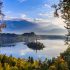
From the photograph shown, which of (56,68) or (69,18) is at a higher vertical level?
(69,18)

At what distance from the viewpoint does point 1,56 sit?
1261 inches

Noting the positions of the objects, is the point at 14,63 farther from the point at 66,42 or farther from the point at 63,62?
the point at 66,42

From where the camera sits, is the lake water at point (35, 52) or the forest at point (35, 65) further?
the lake water at point (35, 52)

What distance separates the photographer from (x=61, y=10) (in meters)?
34.7

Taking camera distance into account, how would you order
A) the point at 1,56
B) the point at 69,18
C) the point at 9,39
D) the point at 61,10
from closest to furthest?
the point at 1,56, the point at 61,10, the point at 69,18, the point at 9,39

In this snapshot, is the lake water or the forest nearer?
the forest

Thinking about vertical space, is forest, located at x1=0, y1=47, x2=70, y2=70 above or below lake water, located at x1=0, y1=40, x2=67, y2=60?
above

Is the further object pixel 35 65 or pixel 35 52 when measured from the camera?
pixel 35 52

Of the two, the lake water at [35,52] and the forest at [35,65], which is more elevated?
the forest at [35,65]

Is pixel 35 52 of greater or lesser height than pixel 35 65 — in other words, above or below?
below

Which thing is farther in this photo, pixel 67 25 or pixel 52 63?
pixel 67 25

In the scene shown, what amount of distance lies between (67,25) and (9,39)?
145m

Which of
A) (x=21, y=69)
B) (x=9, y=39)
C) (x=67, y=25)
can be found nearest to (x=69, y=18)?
(x=67, y=25)

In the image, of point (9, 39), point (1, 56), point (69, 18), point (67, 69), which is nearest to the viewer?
point (67, 69)
